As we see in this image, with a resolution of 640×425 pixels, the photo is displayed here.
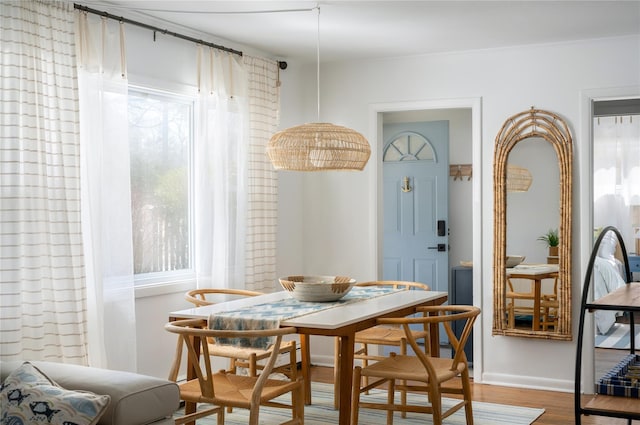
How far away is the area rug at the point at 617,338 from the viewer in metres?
7.38

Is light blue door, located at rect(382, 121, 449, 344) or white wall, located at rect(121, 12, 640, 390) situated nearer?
white wall, located at rect(121, 12, 640, 390)

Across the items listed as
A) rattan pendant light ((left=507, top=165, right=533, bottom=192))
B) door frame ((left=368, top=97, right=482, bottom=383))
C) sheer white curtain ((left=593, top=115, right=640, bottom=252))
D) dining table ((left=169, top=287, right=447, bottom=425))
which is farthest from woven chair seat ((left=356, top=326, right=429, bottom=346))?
sheer white curtain ((left=593, top=115, right=640, bottom=252))

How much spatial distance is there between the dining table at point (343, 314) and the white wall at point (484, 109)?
1.21 m

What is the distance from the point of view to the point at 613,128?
29.3 feet

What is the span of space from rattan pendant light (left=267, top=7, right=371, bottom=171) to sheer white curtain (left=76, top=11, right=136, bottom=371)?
895 mm

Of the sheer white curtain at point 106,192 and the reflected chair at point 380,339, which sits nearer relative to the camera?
the sheer white curtain at point 106,192

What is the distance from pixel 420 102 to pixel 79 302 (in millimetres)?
3110

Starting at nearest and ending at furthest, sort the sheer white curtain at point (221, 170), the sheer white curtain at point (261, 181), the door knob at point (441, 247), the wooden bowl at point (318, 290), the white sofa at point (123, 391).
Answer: the white sofa at point (123, 391), the wooden bowl at point (318, 290), the sheer white curtain at point (221, 170), the sheer white curtain at point (261, 181), the door knob at point (441, 247)

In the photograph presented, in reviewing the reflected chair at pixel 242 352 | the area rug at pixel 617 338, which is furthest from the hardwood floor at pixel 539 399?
the area rug at pixel 617 338

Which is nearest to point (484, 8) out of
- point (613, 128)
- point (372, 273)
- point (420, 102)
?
point (420, 102)

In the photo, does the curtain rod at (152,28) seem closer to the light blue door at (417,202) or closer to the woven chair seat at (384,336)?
the woven chair seat at (384,336)

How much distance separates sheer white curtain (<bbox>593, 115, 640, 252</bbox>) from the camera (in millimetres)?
8828

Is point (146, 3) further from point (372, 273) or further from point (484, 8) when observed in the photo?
point (372, 273)

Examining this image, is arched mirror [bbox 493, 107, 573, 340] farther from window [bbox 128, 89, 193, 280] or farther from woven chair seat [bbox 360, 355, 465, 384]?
window [bbox 128, 89, 193, 280]
